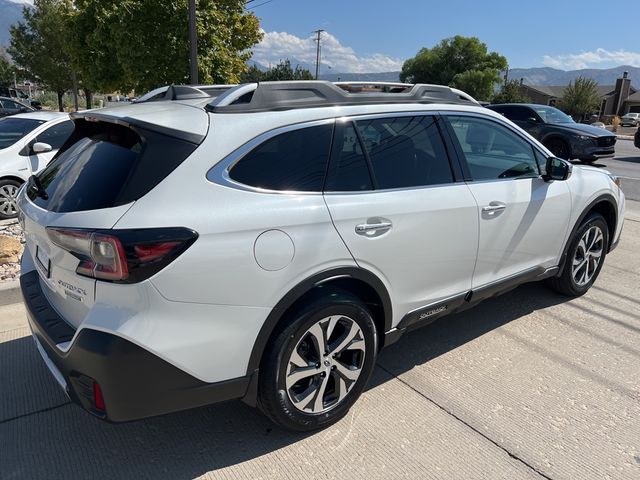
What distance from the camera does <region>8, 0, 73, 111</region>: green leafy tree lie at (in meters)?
33.9

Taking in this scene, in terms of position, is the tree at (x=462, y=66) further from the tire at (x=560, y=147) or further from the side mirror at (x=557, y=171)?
the side mirror at (x=557, y=171)

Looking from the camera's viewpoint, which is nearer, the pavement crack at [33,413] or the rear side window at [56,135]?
the pavement crack at [33,413]

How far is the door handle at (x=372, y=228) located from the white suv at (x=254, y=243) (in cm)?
1

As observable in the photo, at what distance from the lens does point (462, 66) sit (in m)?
76.8

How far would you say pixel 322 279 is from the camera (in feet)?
8.07

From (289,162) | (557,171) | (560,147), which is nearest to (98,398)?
(289,162)

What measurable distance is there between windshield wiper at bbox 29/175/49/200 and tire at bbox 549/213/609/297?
12.6 feet

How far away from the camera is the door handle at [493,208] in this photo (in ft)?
10.8

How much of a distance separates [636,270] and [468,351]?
2.94 meters

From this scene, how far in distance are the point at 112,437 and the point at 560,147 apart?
13.9 m

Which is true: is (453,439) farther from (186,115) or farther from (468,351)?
(186,115)

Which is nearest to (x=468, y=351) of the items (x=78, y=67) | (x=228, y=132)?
(x=228, y=132)

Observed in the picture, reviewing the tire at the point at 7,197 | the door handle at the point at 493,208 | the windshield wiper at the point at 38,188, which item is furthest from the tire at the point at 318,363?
the tire at the point at 7,197

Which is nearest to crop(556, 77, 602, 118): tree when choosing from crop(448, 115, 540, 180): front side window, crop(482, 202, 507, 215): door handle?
crop(448, 115, 540, 180): front side window
